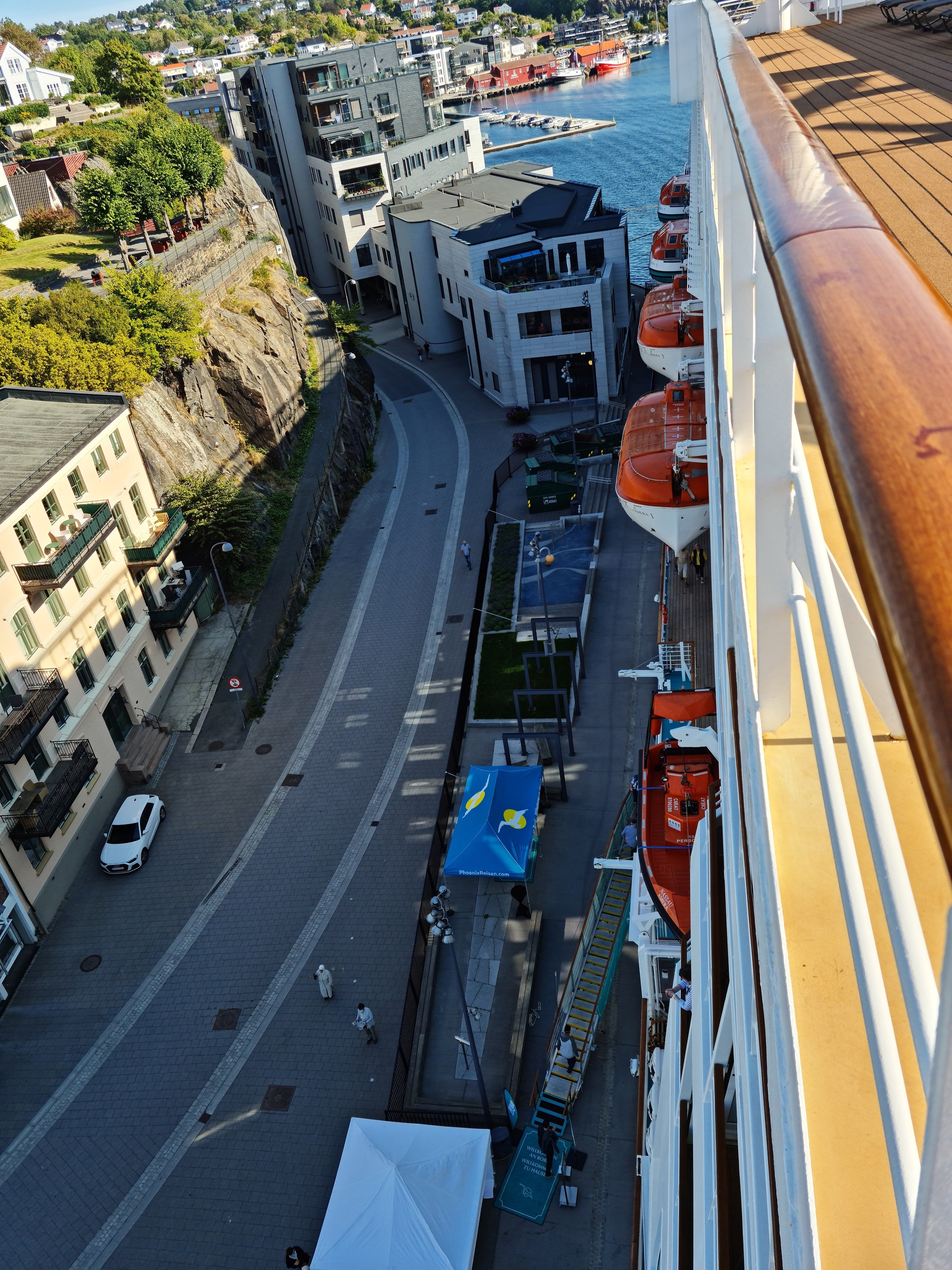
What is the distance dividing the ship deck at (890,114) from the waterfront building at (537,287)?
86.5 feet

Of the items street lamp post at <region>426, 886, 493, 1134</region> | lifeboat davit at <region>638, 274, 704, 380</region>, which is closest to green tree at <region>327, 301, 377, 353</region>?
lifeboat davit at <region>638, 274, 704, 380</region>

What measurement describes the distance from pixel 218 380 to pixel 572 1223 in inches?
1264

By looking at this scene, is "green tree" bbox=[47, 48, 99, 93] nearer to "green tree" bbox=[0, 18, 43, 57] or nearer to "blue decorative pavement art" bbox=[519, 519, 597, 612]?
"green tree" bbox=[0, 18, 43, 57]

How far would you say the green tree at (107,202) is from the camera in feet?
141

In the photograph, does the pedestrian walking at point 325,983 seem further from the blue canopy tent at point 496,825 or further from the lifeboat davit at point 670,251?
the lifeboat davit at point 670,251

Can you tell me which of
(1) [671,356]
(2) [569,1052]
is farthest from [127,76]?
(2) [569,1052]

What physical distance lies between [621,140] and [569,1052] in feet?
317

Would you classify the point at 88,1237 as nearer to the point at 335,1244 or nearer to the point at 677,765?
the point at 335,1244

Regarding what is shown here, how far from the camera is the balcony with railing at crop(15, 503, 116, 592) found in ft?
72.1

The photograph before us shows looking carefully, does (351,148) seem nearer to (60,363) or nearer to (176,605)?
(60,363)

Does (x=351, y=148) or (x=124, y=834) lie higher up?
(x=351, y=148)

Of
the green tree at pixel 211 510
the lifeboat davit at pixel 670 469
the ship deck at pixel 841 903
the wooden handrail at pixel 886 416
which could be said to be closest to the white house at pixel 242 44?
the green tree at pixel 211 510

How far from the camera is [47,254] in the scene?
4503 centimetres

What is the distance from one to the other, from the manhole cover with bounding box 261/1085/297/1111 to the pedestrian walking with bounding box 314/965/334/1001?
69.6 inches
